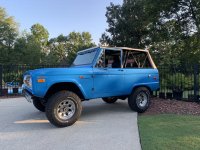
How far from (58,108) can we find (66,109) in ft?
0.84

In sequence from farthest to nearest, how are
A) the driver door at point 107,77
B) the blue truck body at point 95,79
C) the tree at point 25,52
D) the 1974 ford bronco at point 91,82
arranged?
the tree at point 25,52 → the driver door at point 107,77 → the 1974 ford bronco at point 91,82 → the blue truck body at point 95,79

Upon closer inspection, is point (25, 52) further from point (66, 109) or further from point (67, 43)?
point (66, 109)

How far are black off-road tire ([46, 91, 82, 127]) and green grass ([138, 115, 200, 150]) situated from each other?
5.61 ft

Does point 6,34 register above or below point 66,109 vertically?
above

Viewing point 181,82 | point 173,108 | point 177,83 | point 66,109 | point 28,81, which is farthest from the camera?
point 177,83

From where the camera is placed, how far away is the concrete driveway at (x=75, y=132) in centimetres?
427

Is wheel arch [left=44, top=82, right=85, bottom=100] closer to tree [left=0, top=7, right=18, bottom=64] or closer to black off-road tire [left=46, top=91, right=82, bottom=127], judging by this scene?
black off-road tire [left=46, top=91, right=82, bottom=127]

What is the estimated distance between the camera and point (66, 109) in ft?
18.3

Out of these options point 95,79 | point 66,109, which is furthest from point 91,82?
point 66,109

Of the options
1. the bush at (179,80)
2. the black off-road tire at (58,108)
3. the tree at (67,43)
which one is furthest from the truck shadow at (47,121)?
the tree at (67,43)

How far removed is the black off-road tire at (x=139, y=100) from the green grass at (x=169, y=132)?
476 millimetres

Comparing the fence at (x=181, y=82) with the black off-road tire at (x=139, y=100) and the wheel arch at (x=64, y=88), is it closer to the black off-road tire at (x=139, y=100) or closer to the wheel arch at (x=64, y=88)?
the black off-road tire at (x=139, y=100)

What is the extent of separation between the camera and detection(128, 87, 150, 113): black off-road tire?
22.5 ft

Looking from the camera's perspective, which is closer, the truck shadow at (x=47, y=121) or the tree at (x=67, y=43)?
the truck shadow at (x=47, y=121)
